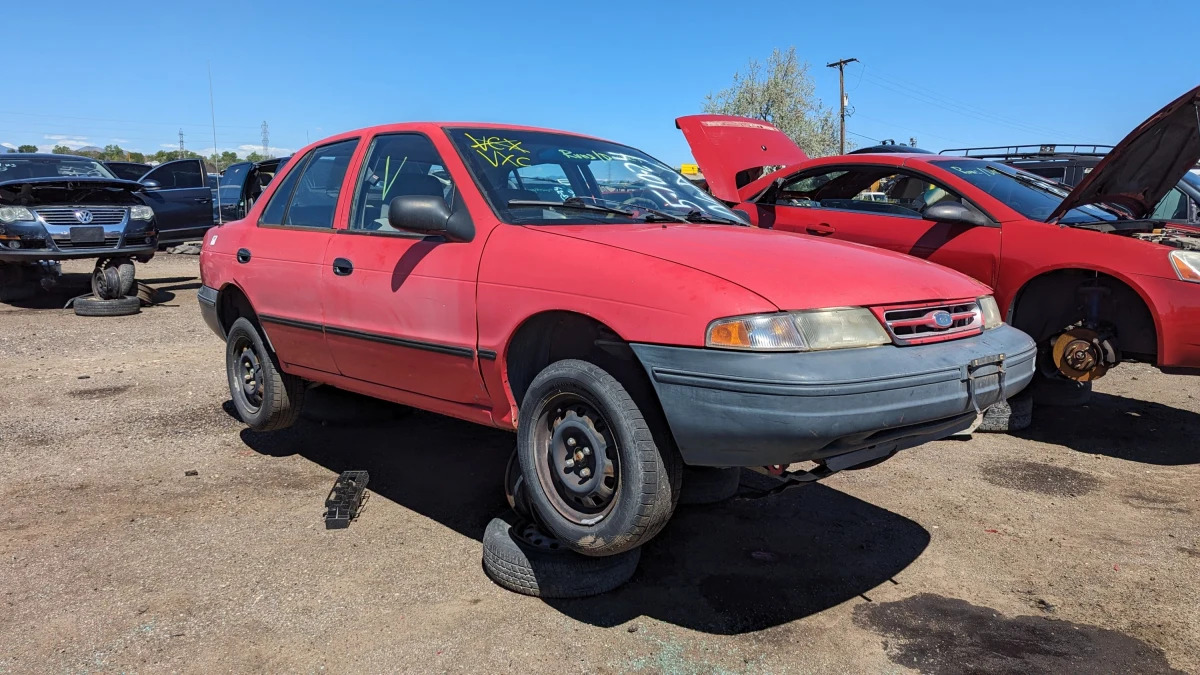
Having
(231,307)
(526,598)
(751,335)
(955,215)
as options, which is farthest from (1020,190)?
(231,307)

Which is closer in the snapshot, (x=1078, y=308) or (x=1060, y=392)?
(x=1078, y=308)

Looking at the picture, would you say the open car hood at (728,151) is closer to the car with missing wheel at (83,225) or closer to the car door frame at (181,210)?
the car with missing wheel at (83,225)

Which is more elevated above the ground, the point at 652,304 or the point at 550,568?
the point at 652,304

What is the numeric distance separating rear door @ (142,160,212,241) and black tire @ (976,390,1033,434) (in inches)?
441

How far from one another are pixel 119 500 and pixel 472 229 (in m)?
2.30

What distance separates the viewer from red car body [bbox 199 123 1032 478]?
8.15ft

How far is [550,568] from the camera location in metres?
3.06

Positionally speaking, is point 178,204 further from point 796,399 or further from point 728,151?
point 796,399

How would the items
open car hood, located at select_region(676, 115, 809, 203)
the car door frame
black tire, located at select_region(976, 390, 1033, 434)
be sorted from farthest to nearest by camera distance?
the car door frame, open car hood, located at select_region(676, 115, 809, 203), black tire, located at select_region(976, 390, 1033, 434)

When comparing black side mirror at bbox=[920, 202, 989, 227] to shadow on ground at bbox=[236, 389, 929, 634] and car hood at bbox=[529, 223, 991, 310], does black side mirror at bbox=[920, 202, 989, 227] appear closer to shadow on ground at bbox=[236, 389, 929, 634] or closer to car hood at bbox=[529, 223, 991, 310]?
shadow on ground at bbox=[236, 389, 929, 634]

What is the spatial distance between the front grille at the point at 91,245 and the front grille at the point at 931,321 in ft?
32.8

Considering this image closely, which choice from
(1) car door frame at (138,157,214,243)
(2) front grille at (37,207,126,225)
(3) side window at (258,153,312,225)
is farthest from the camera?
(1) car door frame at (138,157,214,243)

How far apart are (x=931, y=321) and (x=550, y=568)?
160cm

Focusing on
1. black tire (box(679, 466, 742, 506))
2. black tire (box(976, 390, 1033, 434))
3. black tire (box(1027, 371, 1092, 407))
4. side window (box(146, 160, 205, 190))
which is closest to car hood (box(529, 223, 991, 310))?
black tire (box(679, 466, 742, 506))
